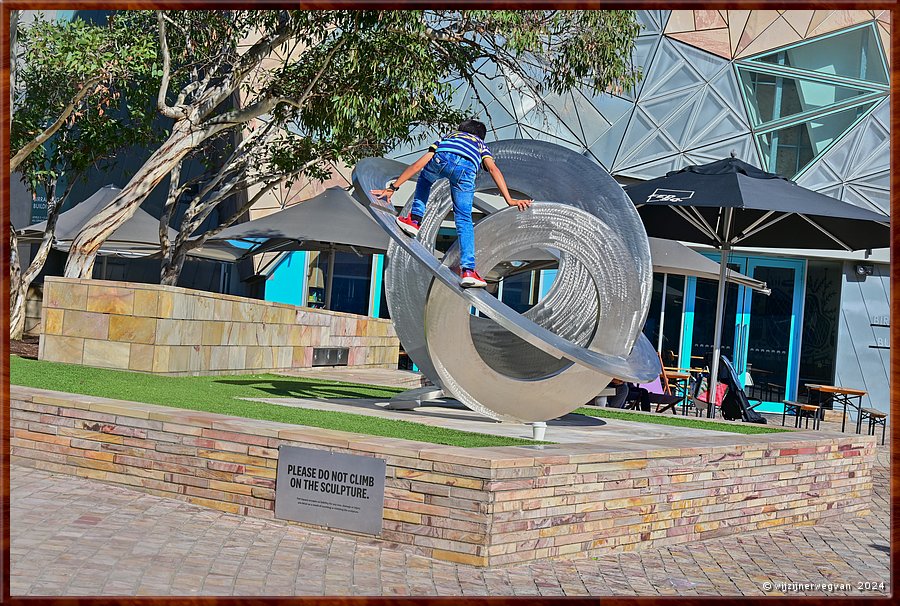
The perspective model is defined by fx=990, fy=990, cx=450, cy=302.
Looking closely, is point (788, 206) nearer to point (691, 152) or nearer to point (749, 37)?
point (691, 152)

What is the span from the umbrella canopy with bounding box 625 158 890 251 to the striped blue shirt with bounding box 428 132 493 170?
2947 mm

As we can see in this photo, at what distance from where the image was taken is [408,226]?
8312mm

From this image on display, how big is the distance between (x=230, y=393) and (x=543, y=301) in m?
3.35

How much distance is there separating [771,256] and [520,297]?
19.3ft

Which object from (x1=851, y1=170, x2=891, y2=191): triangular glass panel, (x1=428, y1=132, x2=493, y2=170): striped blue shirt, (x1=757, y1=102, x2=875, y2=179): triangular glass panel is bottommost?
(x1=428, y1=132, x2=493, y2=170): striped blue shirt

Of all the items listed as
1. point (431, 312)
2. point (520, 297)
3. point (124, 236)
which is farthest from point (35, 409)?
point (520, 297)

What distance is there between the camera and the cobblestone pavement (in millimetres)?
5484

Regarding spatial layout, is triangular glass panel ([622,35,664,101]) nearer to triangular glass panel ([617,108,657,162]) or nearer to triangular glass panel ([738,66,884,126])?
triangular glass panel ([617,108,657,162])

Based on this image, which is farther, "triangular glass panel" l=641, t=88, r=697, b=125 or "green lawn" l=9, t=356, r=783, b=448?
"triangular glass panel" l=641, t=88, r=697, b=125

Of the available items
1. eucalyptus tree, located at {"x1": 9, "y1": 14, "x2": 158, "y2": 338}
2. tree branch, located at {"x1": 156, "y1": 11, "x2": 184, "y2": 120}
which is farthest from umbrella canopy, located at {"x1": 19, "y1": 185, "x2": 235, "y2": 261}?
tree branch, located at {"x1": 156, "y1": 11, "x2": 184, "y2": 120}

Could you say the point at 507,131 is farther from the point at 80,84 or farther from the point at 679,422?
the point at 679,422

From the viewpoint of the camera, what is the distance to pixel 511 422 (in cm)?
912

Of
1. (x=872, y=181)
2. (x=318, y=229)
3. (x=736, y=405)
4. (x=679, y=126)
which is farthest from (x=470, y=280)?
(x=872, y=181)

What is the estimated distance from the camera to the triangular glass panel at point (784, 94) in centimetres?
2311
